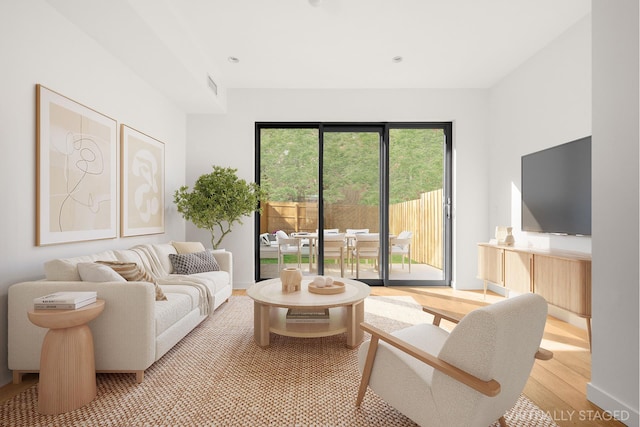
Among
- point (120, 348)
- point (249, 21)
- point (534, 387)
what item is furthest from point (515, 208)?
point (120, 348)

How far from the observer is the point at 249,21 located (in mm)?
3271

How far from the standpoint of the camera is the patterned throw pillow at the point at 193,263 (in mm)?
3570

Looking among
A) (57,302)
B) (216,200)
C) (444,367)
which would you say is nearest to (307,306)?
(444,367)

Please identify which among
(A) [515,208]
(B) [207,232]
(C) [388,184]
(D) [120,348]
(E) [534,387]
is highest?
(C) [388,184]

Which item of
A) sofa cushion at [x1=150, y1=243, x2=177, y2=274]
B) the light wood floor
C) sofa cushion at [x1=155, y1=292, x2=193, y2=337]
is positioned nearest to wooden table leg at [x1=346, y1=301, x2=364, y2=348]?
the light wood floor

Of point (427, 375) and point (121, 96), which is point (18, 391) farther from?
point (121, 96)

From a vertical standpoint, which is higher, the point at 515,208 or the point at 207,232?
the point at 515,208

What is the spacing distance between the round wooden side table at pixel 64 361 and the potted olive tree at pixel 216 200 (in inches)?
93.8

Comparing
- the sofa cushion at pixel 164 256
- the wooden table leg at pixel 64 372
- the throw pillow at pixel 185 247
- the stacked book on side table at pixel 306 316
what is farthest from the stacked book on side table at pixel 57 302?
the throw pillow at pixel 185 247

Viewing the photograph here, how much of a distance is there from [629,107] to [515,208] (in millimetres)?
2717

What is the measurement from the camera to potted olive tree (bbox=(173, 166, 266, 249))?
13.8ft

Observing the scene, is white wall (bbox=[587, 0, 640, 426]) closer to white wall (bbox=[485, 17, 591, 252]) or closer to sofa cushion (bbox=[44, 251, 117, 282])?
white wall (bbox=[485, 17, 591, 252])

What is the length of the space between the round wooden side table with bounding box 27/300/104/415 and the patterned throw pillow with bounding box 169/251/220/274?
1655mm

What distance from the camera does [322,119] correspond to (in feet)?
16.2
